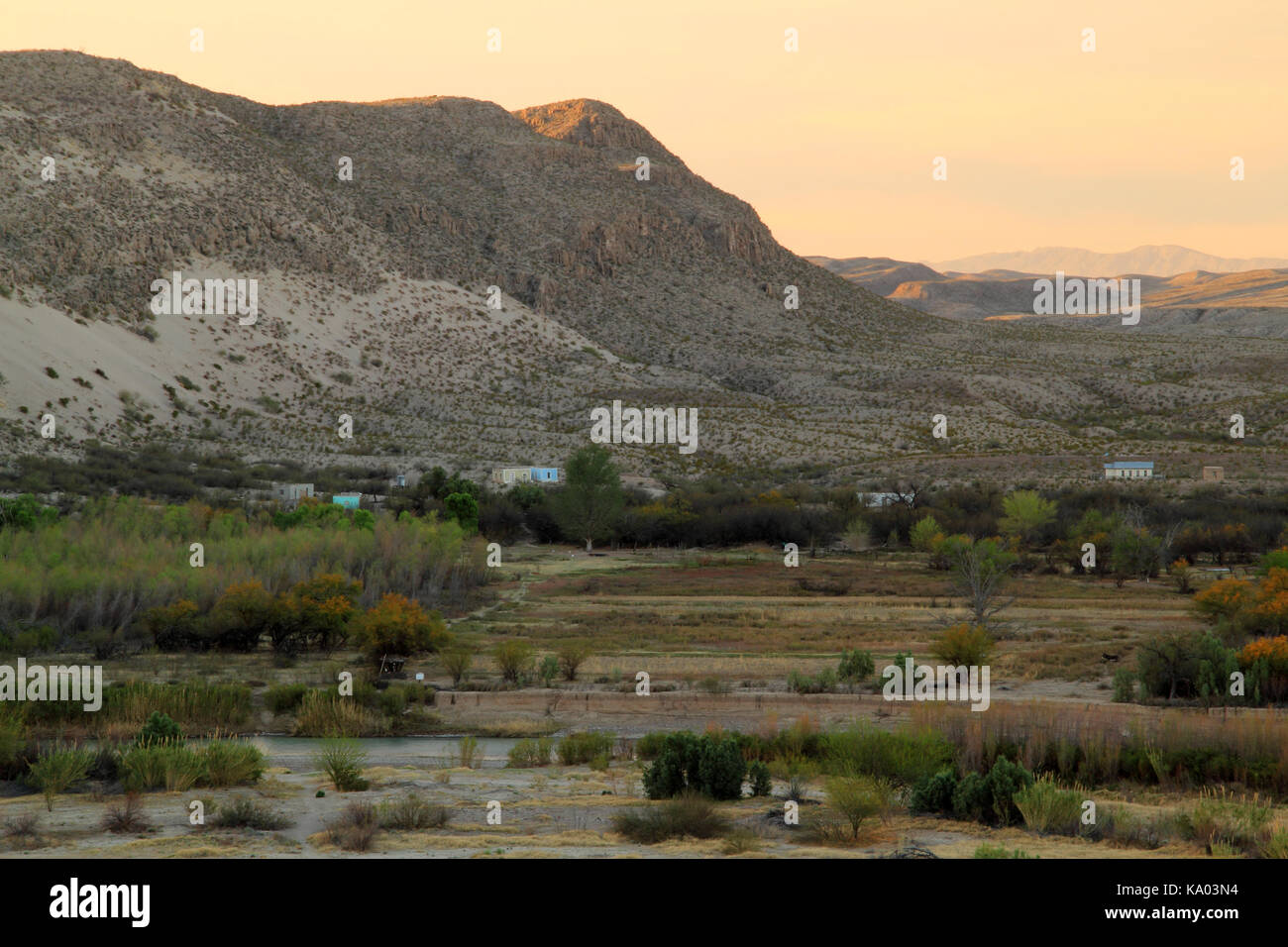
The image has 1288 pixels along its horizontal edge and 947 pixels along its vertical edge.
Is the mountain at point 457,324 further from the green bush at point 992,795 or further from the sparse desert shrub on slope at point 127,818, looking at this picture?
the green bush at point 992,795

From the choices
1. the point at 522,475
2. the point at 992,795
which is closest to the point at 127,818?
the point at 992,795

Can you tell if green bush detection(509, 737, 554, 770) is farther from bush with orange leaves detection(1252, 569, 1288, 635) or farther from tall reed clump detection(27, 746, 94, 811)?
bush with orange leaves detection(1252, 569, 1288, 635)

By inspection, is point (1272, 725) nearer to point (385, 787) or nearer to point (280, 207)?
point (385, 787)

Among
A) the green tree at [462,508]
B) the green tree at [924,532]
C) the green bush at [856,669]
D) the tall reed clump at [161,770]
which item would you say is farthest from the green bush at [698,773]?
the green tree at [462,508]

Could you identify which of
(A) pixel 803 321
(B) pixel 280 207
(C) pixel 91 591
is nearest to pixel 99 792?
(C) pixel 91 591

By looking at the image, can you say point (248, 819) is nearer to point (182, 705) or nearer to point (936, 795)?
point (182, 705)

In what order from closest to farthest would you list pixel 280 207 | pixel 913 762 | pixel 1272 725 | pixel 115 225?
pixel 913 762, pixel 1272 725, pixel 115 225, pixel 280 207
